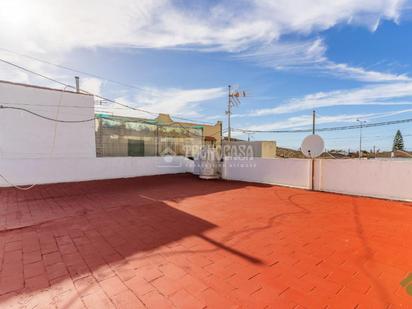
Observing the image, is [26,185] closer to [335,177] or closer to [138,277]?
[138,277]

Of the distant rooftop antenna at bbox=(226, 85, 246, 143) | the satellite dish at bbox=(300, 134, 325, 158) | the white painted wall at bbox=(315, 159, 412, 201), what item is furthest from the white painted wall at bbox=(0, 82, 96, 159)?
the white painted wall at bbox=(315, 159, 412, 201)

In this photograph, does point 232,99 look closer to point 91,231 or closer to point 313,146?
point 313,146

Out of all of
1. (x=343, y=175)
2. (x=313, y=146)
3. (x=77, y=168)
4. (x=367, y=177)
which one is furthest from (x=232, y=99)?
(x=77, y=168)

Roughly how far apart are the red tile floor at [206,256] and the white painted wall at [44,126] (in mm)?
→ 4156

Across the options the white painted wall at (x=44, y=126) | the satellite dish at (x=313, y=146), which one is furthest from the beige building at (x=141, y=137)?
the satellite dish at (x=313, y=146)

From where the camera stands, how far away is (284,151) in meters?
26.7

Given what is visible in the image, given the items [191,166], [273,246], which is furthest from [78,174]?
[273,246]

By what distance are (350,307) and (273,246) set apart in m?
1.26

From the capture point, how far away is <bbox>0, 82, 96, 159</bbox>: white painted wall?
809 centimetres

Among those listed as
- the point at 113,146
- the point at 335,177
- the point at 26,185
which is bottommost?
the point at 26,185

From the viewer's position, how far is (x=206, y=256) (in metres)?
2.72

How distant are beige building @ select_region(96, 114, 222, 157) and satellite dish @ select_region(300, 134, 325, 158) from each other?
24.0ft

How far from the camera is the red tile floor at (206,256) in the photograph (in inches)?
75.3

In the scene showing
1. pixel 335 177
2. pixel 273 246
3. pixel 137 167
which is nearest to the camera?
pixel 273 246
